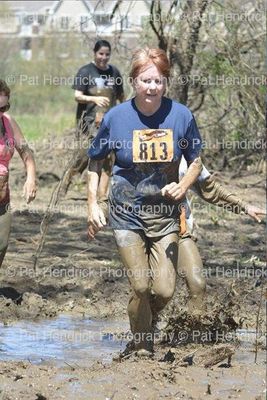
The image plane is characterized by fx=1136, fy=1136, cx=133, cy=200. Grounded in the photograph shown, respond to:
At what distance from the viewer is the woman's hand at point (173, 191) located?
23.0ft

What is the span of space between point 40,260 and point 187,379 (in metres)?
4.92

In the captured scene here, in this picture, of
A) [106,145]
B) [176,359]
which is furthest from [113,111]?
[176,359]

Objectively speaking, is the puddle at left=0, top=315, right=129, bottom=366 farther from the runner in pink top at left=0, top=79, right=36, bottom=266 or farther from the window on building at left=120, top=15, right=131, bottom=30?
the window on building at left=120, top=15, right=131, bottom=30

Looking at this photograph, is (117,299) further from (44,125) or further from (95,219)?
(44,125)

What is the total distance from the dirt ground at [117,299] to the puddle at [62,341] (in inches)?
8.0

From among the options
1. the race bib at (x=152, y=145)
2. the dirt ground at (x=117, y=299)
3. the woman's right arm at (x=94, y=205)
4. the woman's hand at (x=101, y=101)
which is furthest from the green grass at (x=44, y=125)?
the race bib at (x=152, y=145)

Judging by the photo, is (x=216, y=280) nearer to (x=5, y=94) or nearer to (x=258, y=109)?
(x=5, y=94)

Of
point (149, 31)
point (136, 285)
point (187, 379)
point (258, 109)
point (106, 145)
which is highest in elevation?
point (149, 31)

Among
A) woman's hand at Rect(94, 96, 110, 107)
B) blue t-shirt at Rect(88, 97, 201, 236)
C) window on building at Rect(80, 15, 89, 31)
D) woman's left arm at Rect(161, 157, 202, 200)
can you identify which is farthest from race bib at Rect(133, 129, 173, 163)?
woman's hand at Rect(94, 96, 110, 107)

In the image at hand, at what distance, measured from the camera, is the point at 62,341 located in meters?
8.87

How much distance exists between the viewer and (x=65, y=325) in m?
9.39

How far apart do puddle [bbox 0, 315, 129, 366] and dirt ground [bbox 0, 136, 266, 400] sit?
0.67ft

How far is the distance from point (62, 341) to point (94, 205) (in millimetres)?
Result: 2028

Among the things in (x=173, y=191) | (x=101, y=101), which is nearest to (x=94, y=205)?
(x=173, y=191)
